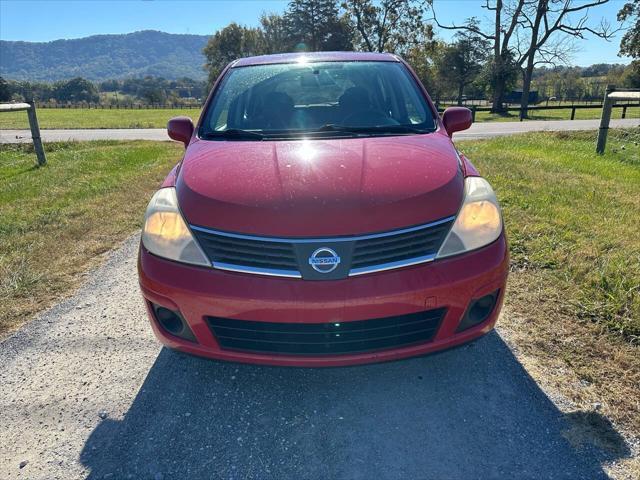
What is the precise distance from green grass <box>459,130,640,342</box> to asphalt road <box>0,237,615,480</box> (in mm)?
891

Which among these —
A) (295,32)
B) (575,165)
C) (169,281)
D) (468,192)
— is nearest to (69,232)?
(169,281)

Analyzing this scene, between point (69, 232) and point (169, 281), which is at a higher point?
point (169, 281)

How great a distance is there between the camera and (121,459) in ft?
6.28

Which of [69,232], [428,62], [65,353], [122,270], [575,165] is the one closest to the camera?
[65,353]

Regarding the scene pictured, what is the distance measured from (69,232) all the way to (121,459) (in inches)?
134

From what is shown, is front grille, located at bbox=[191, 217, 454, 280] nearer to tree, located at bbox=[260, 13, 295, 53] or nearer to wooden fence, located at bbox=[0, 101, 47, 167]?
wooden fence, located at bbox=[0, 101, 47, 167]

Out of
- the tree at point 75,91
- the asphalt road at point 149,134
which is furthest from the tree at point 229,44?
the asphalt road at point 149,134

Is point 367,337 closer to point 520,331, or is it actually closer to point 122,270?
point 520,331

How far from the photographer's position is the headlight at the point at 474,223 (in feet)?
6.64

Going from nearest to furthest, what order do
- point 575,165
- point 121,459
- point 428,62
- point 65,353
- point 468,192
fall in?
1. point 121,459
2. point 468,192
3. point 65,353
4. point 575,165
5. point 428,62

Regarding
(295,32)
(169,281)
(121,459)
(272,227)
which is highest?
(295,32)

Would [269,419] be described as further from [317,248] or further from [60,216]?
[60,216]

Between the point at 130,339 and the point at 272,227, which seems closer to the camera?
the point at 272,227

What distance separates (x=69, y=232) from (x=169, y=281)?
3.27 m
